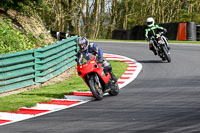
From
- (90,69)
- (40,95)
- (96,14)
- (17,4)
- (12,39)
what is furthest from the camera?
(96,14)

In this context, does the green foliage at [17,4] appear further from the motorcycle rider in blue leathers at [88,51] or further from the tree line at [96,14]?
the tree line at [96,14]

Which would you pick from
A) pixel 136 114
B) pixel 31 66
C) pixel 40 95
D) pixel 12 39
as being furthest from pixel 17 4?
pixel 136 114

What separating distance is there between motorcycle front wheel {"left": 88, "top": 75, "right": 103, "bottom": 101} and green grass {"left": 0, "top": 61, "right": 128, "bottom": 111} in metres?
1.16

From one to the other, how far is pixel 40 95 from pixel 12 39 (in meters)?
5.70

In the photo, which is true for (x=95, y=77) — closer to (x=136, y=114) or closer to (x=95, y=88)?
(x=95, y=88)

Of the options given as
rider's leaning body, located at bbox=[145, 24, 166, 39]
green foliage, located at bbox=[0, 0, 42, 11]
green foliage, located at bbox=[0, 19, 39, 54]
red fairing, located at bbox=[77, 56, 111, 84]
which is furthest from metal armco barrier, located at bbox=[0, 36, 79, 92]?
rider's leaning body, located at bbox=[145, 24, 166, 39]

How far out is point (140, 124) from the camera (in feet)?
23.4

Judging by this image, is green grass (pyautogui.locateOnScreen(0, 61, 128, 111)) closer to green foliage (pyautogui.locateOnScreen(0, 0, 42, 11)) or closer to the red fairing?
the red fairing

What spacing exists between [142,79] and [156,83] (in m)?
1.08

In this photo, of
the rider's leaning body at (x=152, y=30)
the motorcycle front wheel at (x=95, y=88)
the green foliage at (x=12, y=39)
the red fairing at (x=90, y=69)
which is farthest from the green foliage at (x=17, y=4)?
the motorcycle front wheel at (x=95, y=88)

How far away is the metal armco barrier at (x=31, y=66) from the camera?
38.8 ft

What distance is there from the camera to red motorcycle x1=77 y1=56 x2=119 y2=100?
9859 millimetres

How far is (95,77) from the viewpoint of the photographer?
998 cm

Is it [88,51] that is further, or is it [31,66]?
[31,66]
